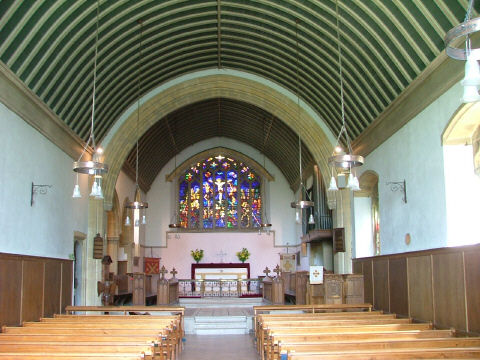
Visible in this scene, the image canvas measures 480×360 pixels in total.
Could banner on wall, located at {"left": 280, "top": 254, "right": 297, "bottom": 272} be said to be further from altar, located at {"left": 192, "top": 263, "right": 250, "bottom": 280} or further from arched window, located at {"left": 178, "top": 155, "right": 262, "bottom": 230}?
arched window, located at {"left": 178, "top": 155, "right": 262, "bottom": 230}

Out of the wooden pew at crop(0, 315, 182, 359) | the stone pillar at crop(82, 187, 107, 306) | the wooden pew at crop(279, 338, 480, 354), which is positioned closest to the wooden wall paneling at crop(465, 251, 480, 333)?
the wooden pew at crop(279, 338, 480, 354)

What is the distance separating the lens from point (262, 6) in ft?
36.5

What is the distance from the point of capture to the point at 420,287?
30.1 feet

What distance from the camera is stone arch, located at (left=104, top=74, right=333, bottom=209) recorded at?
46.8ft

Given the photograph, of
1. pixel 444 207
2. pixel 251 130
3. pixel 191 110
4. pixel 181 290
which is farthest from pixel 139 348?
pixel 181 290

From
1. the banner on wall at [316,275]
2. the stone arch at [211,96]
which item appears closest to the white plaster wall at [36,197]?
the stone arch at [211,96]

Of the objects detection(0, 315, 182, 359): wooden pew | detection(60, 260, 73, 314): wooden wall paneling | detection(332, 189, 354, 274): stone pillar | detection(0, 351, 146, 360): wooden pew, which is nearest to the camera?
detection(0, 351, 146, 360): wooden pew

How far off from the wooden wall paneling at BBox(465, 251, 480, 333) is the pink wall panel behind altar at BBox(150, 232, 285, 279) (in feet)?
51.4

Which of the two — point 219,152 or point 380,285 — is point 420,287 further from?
point 219,152

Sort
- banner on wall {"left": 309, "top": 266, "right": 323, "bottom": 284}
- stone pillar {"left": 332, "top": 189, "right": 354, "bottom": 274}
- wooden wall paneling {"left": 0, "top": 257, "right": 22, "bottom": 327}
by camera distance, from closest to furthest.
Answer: wooden wall paneling {"left": 0, "top": 257, "right": 22, "bottom": 327} < banner on wall {"left": 309, "top": 266, "right": 323, "bottom": 284} < stone pillar {"left": 332, "top": 189, "right": 354, "bottom": 274}

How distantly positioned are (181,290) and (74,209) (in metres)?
11.1

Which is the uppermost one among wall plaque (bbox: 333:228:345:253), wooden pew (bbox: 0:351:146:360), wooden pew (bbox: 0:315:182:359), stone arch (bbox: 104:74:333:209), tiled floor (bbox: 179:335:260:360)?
stone arch (bbox: 104:74:333:209)

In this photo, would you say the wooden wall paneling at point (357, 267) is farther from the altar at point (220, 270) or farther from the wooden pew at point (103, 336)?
the altar at point (220, 270)

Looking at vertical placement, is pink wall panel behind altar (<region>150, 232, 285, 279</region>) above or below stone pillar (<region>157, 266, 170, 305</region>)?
above
